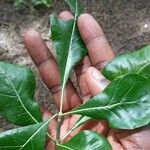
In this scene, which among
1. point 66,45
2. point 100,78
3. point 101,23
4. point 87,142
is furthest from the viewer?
point 101,23

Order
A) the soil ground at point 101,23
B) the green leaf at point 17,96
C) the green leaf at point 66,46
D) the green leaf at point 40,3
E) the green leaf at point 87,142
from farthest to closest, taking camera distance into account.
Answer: the green leaf at point 40,3 → the soil ground at point 101,23 → the green leaf at point 66,46 → the green leaf at point 17,96 → the green leaf at point 87,142

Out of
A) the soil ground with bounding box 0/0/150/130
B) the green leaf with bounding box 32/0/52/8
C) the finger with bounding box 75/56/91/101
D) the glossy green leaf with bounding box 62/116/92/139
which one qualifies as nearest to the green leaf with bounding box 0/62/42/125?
the glossy green leaf with bounding box 62/116/92/139

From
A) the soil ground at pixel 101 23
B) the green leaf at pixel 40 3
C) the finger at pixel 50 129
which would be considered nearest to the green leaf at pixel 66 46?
the finger at pixel 50 129

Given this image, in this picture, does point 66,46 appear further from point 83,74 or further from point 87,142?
point 87,142

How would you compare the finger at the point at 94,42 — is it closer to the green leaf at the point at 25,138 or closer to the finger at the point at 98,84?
the finger at the point at 98,84

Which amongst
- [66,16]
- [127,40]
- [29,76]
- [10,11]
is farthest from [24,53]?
[29,76]

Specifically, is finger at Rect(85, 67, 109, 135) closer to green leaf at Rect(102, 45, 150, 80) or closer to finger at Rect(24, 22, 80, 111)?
green leaf at Rect(102, 45, 150, 80)

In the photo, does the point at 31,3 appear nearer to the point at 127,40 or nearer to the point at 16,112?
the point at 127,40

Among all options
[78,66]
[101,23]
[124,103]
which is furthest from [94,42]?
[101,23]
